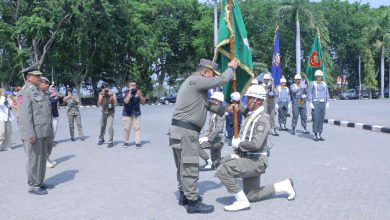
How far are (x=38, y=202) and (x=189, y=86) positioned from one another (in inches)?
113

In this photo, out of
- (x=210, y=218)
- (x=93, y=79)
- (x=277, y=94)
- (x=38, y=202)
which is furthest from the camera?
(x=93, y=79)

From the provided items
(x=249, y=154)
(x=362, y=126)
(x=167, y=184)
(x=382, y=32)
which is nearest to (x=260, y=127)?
(x=249, y=154)

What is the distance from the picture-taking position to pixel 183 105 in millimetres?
5742

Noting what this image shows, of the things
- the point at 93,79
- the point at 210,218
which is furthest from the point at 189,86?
the point at 93,79

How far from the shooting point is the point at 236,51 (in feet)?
23.2

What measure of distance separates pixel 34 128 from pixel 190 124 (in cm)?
280

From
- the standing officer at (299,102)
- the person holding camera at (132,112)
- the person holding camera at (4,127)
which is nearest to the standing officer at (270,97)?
the standing officer at (299,102)

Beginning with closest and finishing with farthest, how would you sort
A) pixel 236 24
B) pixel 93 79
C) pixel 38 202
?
pixel 38 202 → pixel 236 24 → pixel 93 79

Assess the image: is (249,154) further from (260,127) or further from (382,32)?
(382,32)

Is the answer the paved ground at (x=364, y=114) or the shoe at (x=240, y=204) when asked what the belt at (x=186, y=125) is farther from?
the paved ground at (x=364, y=114)

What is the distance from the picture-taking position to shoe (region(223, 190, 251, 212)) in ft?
18.8

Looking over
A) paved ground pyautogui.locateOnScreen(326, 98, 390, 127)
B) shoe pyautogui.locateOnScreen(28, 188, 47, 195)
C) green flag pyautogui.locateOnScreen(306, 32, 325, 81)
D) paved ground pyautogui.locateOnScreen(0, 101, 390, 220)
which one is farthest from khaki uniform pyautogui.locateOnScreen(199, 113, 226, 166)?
paved ground pyautogui.locateOnScreen(326, 98, 390, 127)

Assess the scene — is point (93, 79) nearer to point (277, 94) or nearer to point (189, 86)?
point (277, 94)

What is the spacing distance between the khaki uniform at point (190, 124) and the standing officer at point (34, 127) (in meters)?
2.52
